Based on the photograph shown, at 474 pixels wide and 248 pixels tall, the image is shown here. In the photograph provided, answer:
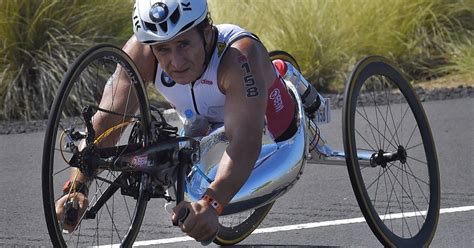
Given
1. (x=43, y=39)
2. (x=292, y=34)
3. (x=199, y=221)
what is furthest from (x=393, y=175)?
(x=292, y=34)

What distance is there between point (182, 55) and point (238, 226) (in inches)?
60.3

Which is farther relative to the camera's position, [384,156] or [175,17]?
[384,156]

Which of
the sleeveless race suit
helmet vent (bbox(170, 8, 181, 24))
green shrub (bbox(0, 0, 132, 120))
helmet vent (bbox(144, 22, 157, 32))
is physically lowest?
green shrub (bbox(0, 0, 132, 120))

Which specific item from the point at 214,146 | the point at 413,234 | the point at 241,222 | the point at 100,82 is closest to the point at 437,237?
the point at 413,234

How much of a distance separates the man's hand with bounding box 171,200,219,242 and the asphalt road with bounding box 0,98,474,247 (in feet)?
5.37

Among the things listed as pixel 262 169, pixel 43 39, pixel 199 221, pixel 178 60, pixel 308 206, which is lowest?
pixel 43 39

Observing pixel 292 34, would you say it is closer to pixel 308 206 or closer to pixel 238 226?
pixel 308 206

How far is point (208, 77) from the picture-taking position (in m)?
5.38

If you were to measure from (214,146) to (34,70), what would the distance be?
585cm

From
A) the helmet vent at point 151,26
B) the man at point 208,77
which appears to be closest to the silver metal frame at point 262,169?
the man at point 208,77

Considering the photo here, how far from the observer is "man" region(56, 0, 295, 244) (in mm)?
4992

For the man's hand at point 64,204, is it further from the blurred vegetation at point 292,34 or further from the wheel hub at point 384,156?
the blurred vegetation at point 292,34

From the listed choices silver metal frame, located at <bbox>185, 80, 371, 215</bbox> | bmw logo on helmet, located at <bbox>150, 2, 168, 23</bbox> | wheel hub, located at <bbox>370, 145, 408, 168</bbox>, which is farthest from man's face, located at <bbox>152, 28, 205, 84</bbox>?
wheel hub, located at <bbox>370, 145, 408, 168</bbox>

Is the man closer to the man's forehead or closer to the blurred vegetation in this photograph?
the man's forehead
